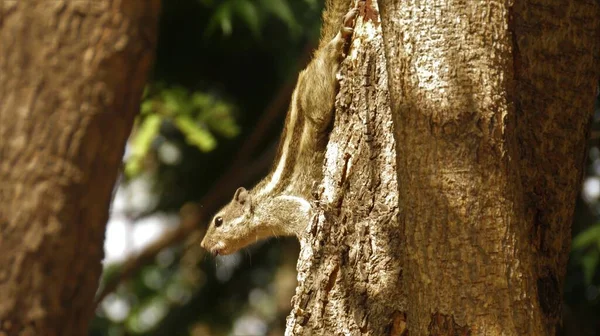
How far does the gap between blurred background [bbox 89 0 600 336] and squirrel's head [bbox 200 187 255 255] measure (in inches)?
Result: 24.9

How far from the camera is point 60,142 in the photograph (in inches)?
111

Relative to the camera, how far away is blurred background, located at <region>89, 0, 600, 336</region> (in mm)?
5316

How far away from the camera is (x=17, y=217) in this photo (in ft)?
9.12

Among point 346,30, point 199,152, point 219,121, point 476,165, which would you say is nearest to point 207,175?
point 199,152

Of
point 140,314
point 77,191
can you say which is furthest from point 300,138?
point 140,314

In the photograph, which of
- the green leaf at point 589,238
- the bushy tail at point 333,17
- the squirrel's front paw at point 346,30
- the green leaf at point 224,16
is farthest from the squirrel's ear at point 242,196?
the green leaf at point 589,238

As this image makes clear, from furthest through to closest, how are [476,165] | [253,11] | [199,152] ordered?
[199,152] < [253,11] < [476,165]

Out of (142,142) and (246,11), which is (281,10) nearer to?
(246,11)

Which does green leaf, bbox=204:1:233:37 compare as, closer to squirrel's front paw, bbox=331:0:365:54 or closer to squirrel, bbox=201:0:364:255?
squirrel, bbox=201:0:364:255

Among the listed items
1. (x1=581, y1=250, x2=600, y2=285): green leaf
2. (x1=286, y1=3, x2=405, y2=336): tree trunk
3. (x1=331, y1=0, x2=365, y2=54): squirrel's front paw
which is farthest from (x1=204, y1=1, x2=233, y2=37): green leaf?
(x1=581, y1=250, x2=600, y2=285): green leaf

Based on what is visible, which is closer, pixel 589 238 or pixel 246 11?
pixel 589 238

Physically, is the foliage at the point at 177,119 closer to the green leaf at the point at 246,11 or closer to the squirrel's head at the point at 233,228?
the squirrel's head at the point at 233,228

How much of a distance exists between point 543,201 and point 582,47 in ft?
1.67

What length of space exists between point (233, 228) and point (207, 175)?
1903 mm
